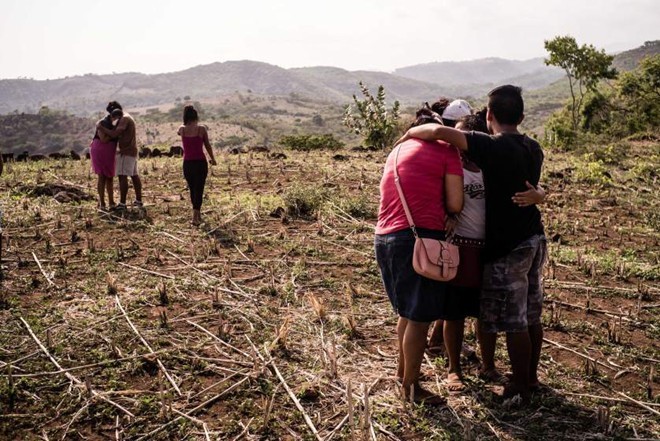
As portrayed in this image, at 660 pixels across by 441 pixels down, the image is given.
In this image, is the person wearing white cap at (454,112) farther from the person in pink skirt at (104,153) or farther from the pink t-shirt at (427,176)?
the person in pink skirt at (104,153)

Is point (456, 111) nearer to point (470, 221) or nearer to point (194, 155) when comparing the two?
point (470, 221)

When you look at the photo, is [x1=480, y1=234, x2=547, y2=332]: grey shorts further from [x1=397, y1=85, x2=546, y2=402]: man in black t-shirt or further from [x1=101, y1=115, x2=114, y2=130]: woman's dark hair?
[x1=101, y1=115, x2=114, y2=130]: woman's dark hair

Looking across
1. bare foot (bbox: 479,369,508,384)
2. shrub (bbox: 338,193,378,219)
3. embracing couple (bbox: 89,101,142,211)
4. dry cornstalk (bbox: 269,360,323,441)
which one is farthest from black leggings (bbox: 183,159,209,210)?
bare foot (bbox: 479,369,508,384)

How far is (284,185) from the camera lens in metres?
10.4

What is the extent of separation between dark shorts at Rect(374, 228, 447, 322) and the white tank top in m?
0.21

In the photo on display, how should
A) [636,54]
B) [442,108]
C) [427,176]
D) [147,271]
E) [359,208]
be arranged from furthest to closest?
[636,54]
[359,208]
[147,271]
[442,108]
[427,176]

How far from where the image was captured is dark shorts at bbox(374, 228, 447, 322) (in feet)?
9.99

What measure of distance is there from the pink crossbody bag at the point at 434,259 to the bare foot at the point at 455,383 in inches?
35.2

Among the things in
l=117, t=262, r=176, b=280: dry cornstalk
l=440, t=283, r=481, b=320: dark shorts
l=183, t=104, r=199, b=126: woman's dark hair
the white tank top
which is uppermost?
l=183, t=104, r=199, b=126: woman's dark hair

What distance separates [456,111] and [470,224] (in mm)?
696

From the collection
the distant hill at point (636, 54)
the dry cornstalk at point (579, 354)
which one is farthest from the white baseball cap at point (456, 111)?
the distant hill at point (636, 54)

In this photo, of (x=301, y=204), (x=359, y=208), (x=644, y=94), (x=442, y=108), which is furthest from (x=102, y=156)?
(x=644, y=94)

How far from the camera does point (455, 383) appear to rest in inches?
136

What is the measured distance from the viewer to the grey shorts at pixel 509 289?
3.12 meters
